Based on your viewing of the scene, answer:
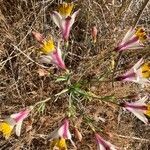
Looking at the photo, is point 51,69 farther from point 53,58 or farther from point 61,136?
point 61,136

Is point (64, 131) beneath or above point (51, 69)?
beneath

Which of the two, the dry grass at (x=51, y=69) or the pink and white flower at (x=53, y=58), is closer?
the pink and white flower at (x=53, y=58)

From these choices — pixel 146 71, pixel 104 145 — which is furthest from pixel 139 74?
pixel 104 145

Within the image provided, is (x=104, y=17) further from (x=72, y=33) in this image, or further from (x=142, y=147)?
(x=142, y=147)

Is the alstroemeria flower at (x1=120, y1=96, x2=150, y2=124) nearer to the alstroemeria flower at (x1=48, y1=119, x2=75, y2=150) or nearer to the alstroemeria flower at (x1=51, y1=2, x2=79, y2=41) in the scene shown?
the alstroemeria flower at (x1=48, y1=119, x2=75, y2=150)

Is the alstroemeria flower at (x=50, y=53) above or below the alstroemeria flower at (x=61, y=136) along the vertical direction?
above

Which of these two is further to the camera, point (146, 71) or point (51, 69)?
point (51, 69)

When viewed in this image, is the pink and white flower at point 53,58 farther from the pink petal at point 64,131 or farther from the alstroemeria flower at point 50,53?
the pink petal at point 64,131

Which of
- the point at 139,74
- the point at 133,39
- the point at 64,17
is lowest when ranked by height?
the point at 139,74

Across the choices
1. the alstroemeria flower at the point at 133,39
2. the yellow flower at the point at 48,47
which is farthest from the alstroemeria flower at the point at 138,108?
the yellow flower at the point at 48,47

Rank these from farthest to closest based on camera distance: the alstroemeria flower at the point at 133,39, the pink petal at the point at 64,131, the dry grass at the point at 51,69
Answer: the dry grass at the point at 51,69 < the alstroemeria flower at the point at 133,39 < the pink petal at the point at 64,131
